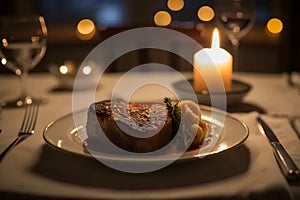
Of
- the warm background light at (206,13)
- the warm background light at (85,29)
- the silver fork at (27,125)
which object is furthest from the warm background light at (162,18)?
the silver fork at (27,125)

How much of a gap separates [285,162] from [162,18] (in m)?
2.59

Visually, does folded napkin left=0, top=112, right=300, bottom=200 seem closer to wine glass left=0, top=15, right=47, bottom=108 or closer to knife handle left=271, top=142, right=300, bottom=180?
knife handle left=271, top=142, right=300, bottom=180

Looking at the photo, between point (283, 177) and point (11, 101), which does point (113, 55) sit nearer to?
point (11, 101)

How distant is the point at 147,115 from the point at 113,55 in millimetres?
1192

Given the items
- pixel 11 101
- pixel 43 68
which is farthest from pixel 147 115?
pixel 43 68

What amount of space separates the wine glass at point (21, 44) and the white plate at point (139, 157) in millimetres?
336

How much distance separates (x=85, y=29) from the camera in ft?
10.8

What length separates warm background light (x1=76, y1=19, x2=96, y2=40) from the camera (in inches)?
129

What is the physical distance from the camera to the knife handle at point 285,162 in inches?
26.0

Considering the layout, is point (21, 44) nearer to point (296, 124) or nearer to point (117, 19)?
point (296, 124)

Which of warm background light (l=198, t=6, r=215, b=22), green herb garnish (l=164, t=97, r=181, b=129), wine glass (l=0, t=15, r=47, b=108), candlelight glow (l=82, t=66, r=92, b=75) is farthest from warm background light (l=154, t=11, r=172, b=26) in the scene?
green herb garnish (l=164, t=97, r=181, b=129)

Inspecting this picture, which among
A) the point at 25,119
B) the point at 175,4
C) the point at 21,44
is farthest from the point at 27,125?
the point at 175,4

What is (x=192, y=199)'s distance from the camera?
60 cm

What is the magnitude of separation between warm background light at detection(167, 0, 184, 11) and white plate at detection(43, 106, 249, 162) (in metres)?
2.27
